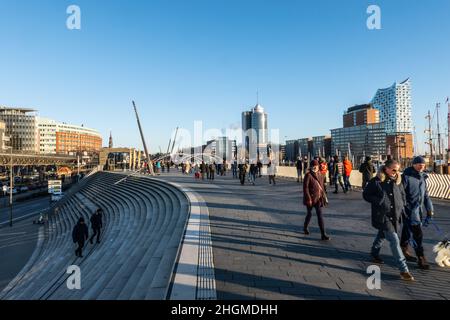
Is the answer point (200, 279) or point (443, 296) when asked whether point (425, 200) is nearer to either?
point (443, 296)

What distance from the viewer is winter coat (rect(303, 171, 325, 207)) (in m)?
6.76

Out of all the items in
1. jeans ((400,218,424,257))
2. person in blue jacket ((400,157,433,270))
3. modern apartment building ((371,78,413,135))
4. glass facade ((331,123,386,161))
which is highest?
modern apartment building ((371,78,413,135))

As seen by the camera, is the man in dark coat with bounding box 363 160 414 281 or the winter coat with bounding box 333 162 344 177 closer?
the man in dark coat with bounding box 363 160 414 281

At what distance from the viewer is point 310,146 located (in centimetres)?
14388

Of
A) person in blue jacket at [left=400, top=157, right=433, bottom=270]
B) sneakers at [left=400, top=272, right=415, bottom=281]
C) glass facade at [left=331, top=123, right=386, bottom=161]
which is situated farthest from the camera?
glass facade at [left=331, top=123, right=386, bottom=161]

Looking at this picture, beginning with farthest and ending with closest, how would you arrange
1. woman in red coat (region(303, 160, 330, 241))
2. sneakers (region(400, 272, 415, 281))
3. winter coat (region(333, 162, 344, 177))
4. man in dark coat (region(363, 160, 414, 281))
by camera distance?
winter coat (region(333, 162, 344, 177)), woman in red coat (region(303, 160, 330, 241)), man in dark coat (region(363, 160, 414, 281)), sneakers (region(400, 272, 415, 281))

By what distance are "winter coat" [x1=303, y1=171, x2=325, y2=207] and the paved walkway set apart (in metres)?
0.78

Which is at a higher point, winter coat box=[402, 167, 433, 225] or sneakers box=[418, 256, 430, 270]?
winter coat box=[402, 167, 433, 225]

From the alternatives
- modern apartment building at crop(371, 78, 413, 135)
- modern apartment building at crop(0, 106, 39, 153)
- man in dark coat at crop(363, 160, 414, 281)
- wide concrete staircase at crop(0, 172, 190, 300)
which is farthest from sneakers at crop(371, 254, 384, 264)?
modern apartment building at crop(371, 78, 413, 135)

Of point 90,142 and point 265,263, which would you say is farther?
point 90,142

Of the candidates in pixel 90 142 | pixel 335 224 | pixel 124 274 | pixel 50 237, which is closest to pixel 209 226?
pixel 124 274

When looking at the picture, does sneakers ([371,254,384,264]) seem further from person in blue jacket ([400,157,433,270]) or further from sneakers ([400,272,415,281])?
sneakers ([400,272,415,281])
